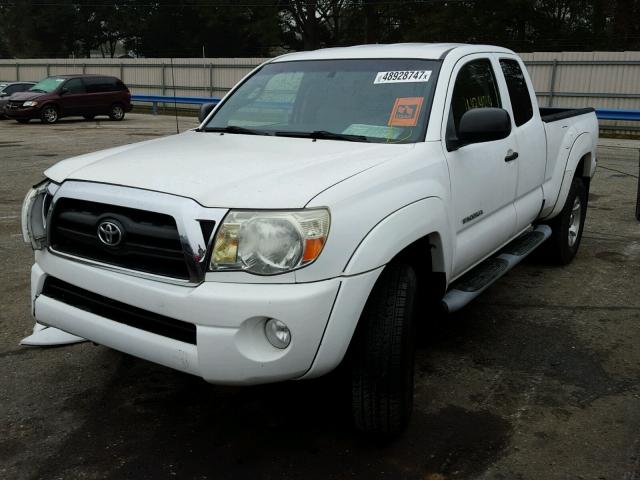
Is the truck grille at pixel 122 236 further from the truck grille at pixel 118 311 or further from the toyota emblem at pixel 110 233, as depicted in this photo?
the truck grille at pixel 118 311

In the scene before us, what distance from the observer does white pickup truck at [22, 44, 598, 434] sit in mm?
2611

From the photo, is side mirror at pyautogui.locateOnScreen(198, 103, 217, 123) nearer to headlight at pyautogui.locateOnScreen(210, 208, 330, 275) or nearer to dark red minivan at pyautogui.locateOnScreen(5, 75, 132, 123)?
headlight at pyautogui.locateOnScreen(210, 208, 330, 275)

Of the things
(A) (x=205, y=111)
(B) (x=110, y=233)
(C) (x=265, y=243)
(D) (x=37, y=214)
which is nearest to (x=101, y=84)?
(A) (x=205, y=111)

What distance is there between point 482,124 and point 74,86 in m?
21.2

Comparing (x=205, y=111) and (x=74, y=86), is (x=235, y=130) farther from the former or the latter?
(x=74, y=86)

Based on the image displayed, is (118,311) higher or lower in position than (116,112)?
higher

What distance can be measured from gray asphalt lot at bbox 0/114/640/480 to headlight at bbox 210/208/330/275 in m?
0.80

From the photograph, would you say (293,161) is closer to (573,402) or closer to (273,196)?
(273,196)

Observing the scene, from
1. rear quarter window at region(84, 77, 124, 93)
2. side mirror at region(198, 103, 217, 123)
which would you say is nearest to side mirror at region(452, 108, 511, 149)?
side mirror at region(198, 103, 217, 123)

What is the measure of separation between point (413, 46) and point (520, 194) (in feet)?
4.16

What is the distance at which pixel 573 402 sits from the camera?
3.51m

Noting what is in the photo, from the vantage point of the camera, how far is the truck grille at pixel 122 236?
8.91 feet

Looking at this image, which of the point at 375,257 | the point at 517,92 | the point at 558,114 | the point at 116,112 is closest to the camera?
the point at 375,257

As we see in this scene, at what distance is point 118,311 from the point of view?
2.89m
